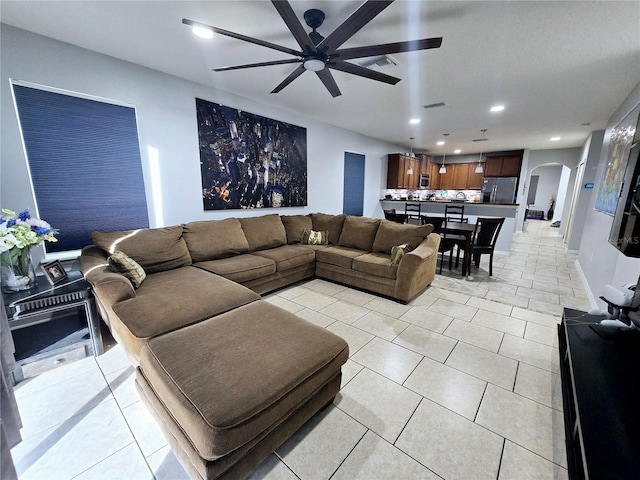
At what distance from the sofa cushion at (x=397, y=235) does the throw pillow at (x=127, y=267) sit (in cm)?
281

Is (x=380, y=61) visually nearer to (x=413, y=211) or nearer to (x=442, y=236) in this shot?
(x=442, y=236)

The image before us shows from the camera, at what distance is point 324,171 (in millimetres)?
5172

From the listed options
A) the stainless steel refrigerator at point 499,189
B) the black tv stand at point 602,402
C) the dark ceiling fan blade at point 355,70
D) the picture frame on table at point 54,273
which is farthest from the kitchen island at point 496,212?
the picture frame on table at point 54,273

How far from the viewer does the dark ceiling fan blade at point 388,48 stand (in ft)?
5.34

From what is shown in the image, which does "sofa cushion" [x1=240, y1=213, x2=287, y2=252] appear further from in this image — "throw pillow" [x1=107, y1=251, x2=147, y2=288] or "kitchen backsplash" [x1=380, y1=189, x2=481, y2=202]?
"kitchen backsplash" [x1=380, y1=189, x2=481, y2=202]

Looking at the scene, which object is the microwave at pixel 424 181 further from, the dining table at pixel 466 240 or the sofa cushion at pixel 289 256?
the sofa cushion at pixel 289 256

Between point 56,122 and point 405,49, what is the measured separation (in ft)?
10.0

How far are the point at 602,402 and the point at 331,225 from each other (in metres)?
3.45

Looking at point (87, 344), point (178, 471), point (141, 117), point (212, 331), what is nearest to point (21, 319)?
point (87, 344)

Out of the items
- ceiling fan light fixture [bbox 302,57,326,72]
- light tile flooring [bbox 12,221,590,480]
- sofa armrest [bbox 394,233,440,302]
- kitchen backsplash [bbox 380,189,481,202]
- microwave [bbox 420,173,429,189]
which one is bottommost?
light tile flooring [bbox 12,221,590,480]

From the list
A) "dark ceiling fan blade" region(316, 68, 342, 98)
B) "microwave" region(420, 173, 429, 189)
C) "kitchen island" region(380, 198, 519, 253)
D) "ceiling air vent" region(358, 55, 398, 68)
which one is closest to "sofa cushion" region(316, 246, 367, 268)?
"dark ceiling fan blade" region(316, 68, 342, 98)

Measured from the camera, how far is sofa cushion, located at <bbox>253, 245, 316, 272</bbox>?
3.32 meters

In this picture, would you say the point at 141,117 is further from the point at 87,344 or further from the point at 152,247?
the point at 87,344

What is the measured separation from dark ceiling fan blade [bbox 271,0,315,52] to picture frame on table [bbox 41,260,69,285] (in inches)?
100
